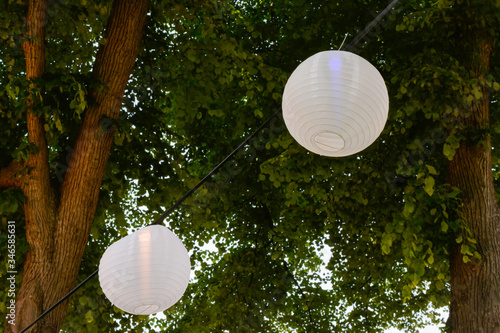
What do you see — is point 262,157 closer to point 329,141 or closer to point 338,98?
point 329,141

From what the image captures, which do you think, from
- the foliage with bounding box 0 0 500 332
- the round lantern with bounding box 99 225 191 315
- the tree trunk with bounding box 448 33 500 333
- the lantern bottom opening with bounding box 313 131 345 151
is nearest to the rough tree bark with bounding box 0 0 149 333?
the foliage with bounding box 0 0 500 332

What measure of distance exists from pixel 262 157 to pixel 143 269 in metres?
4.57

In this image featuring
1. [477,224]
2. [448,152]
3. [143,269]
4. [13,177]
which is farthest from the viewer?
[477,224]

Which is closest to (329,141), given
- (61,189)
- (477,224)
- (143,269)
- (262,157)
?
(143,269)

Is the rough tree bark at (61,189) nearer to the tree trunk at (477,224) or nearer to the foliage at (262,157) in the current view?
the foliage at (262,157)

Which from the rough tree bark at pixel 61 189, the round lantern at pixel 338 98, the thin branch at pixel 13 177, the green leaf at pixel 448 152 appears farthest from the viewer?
the green leaf at pixel 448 152

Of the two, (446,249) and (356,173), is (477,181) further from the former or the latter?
(356,173)

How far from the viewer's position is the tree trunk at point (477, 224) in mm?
4430

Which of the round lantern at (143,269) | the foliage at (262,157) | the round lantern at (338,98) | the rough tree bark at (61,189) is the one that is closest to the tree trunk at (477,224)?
the foliage at (262,157)

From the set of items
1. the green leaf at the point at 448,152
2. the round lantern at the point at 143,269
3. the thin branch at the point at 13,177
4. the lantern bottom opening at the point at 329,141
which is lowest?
the round lantern at the point at 143,269

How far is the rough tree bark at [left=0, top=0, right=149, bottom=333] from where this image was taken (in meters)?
3.82

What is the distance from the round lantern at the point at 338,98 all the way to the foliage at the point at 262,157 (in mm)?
1949

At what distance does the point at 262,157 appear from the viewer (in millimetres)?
7270

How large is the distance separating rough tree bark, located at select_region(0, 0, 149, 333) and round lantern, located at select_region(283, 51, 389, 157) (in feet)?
7.20
